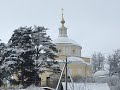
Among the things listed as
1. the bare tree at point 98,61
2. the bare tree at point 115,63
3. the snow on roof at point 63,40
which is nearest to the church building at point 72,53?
the snow on roof at point 63,40

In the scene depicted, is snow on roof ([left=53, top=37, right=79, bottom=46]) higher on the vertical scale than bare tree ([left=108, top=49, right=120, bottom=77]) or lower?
higher

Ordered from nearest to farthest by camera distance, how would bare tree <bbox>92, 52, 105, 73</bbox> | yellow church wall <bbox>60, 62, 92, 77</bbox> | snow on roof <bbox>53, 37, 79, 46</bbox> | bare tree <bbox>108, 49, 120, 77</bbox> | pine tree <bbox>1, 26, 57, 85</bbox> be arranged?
1. pine tree <bbox>1, 26, 57, 85</bbox>
2. bare tree <bbox>108, 49, 120, 77</bbox>
3. yellow church wall <bbox>60, 62, 92, 77</bbox>
4. snow on roof <bbox>53, 37, 79, 46</bbox>
5. bare tree <bbox>92, 52, 105, 73</bbox>

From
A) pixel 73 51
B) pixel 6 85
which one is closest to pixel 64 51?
pixel 73 51

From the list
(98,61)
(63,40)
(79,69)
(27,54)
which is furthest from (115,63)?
(27,54)

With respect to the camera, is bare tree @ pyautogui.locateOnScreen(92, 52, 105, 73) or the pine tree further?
bare tree @ pyautogui.locateOnScreen(92, 52, 105, 73)

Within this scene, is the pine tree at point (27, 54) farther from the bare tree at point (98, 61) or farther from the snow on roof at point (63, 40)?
the bare tree at point (98, 61)

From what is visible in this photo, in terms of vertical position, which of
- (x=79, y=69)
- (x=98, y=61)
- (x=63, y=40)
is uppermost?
(x=63, y=40)

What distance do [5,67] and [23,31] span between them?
5.70 metres

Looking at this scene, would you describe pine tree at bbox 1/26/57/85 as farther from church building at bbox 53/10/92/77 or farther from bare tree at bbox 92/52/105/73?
bare tree at bbox 92/52/105/73

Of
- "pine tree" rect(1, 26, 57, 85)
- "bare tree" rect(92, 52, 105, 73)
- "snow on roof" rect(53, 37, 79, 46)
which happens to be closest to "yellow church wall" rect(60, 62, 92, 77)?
"snow on roof" rect(53, 37, 79, 46)

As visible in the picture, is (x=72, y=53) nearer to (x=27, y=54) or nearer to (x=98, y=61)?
(x=98, y=61)

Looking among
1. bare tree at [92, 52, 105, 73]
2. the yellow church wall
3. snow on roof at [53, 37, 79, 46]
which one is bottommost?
the yellow church wall

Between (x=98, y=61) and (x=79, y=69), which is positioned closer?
(x=79, y=69)

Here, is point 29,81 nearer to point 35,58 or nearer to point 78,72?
point 35,58
